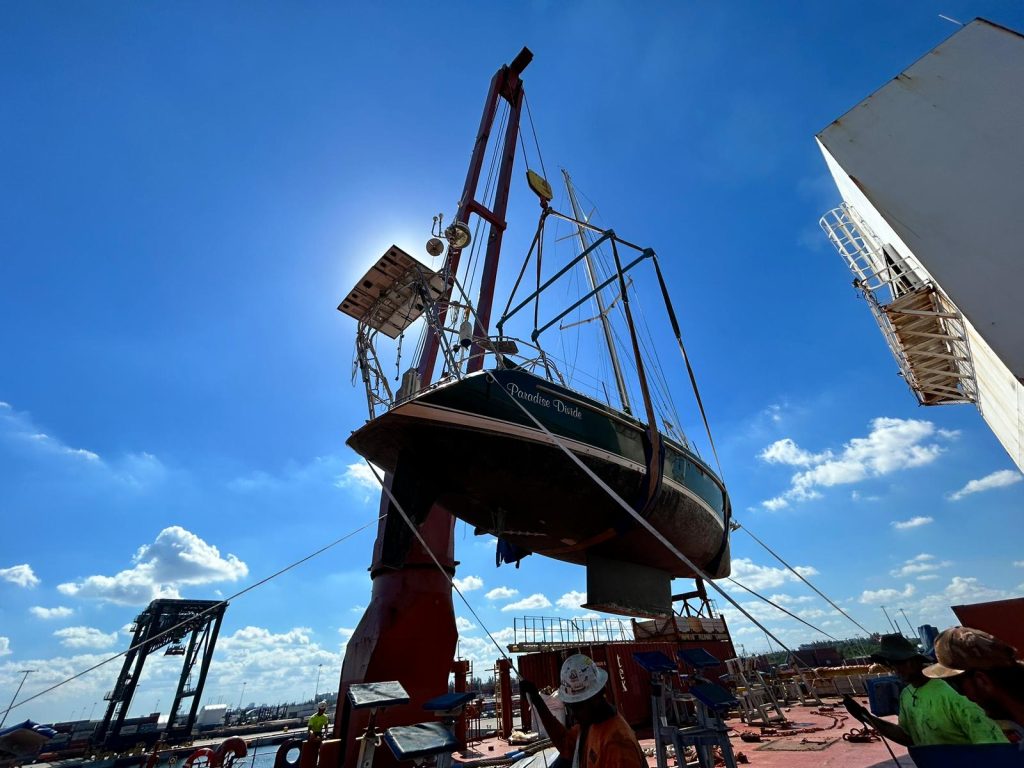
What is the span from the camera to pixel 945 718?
1.95 meters

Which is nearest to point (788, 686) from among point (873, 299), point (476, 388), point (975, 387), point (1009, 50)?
point (975, 387)

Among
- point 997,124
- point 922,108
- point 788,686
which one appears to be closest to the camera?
point 997,124

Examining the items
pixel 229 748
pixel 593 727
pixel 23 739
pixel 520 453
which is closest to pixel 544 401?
pixel 520 453

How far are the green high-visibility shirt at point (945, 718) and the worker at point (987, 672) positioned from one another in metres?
0.11

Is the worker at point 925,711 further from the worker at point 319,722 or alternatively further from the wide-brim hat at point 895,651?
the worker at point 319,722

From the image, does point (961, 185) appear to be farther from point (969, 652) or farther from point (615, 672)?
point (615, 672)

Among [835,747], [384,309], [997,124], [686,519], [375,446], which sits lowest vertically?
[835,747]

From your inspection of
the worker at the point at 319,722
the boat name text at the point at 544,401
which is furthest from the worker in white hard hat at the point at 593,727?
the worker at the point at 319,722

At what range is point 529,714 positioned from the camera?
31.7 ft

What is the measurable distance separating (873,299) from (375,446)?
325 inches

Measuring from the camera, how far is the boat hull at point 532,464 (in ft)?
20.2

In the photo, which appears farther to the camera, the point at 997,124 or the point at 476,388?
the point at 476,388

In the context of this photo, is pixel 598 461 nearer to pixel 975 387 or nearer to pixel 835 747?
pixel 835 747

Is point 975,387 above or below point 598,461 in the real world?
above
